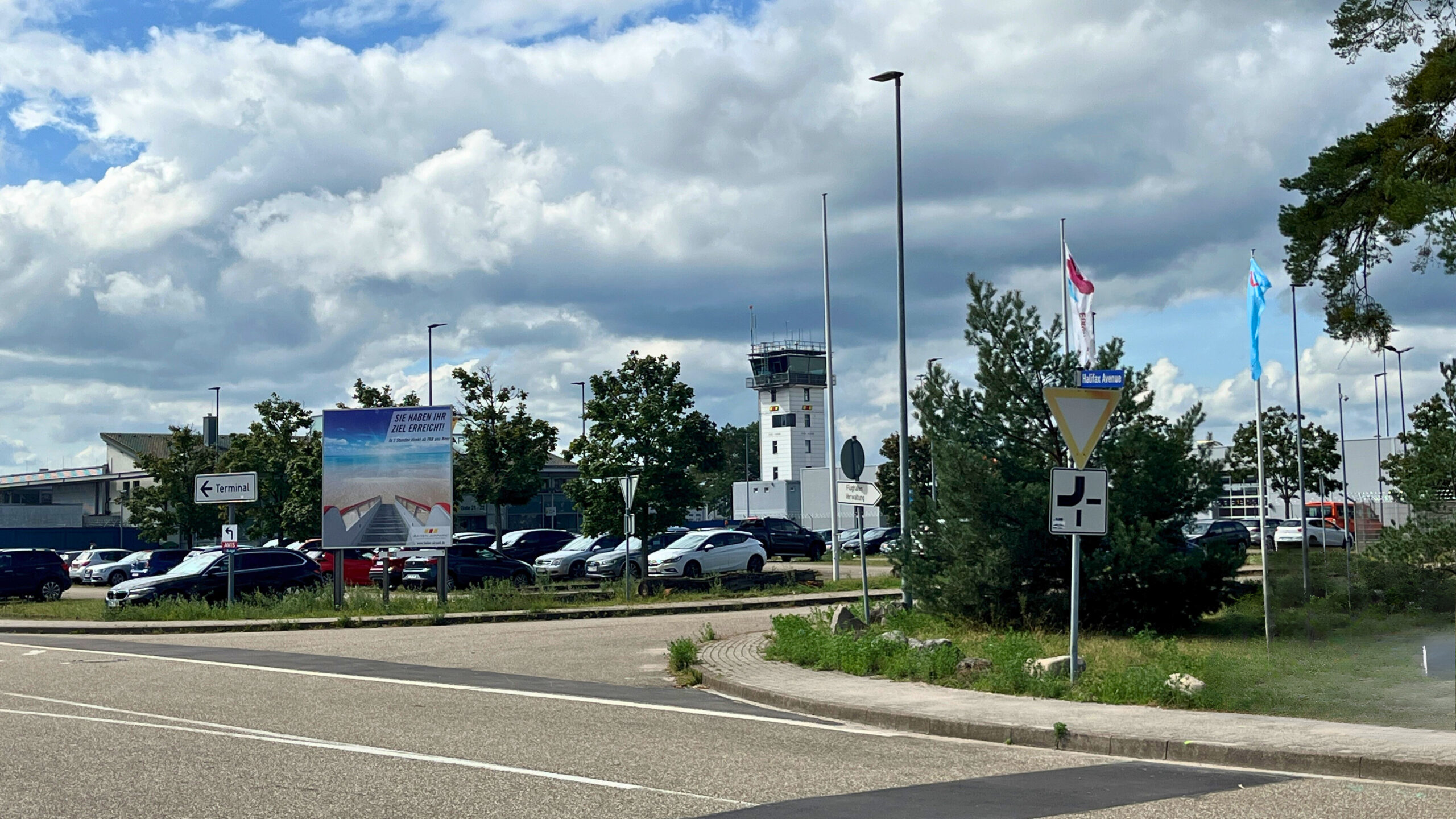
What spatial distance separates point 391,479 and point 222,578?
4741mm

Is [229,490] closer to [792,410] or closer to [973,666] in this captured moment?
[973,666]

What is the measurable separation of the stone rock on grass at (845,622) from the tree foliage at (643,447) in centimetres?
1775

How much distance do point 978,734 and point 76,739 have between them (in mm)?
7213

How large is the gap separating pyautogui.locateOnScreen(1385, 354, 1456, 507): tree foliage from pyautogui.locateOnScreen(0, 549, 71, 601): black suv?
35718 millimetres

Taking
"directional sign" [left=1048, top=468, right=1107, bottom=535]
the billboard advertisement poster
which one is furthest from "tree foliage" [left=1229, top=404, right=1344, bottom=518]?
"directional sign" [left=1048, top=468, right=1107, bottom=535]

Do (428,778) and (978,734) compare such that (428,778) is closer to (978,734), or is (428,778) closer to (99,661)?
(978,734)

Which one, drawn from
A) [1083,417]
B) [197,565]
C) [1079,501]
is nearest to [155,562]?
[197,565]

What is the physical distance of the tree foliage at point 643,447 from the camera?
3753cm

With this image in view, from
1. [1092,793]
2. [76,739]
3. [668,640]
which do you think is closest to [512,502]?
[668,640]

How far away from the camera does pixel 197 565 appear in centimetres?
3234

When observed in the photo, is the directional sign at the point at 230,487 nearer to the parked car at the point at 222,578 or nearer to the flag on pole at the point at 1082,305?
the parked car at the point at 222,578

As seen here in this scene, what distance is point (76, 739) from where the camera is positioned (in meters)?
10.5

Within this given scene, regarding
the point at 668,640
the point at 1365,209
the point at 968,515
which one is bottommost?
the point at 668,640

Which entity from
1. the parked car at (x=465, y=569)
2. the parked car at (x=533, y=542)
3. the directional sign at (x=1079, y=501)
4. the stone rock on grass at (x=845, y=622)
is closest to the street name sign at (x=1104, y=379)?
→ the directional sign at (x=1079, y=501)
